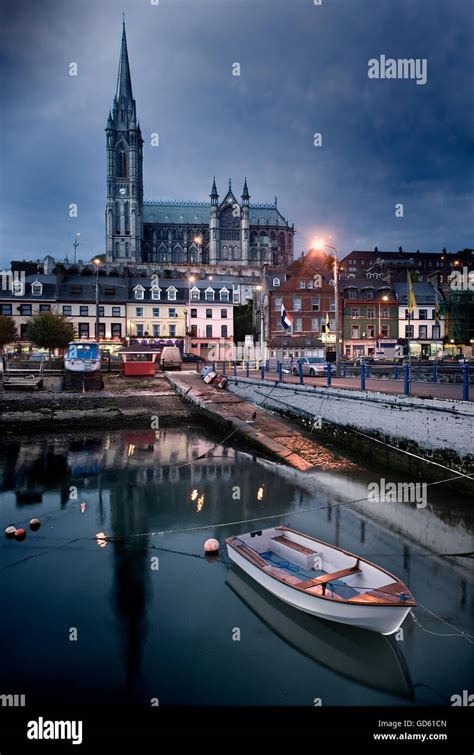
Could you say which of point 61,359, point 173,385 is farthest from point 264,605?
point 61,359

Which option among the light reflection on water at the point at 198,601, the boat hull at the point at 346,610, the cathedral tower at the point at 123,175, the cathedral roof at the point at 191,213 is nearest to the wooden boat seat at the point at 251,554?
the boat hull at the point at 346,610

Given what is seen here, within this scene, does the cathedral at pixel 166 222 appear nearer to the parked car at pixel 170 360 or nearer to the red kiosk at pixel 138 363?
the parked car at pixel 170 360

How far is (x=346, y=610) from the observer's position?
6785 millimetres

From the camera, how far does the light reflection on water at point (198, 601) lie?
6.42 m

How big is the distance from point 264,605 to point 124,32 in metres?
162

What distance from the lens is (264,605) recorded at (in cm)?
808

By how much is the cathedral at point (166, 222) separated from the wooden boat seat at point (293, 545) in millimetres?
125312

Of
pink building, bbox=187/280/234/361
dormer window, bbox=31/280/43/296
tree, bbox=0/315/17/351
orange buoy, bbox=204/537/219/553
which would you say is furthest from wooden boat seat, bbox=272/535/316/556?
dormer window, bbox=31/280/43/296

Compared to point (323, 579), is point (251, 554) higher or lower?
lower

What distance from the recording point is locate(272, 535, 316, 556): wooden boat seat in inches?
338

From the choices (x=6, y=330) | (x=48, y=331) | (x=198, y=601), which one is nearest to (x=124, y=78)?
(x=6, y=330)

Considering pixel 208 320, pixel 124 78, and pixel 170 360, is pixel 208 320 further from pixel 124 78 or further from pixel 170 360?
pixel 124 78

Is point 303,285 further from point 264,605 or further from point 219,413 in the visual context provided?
point 264,605

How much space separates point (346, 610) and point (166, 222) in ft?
478
